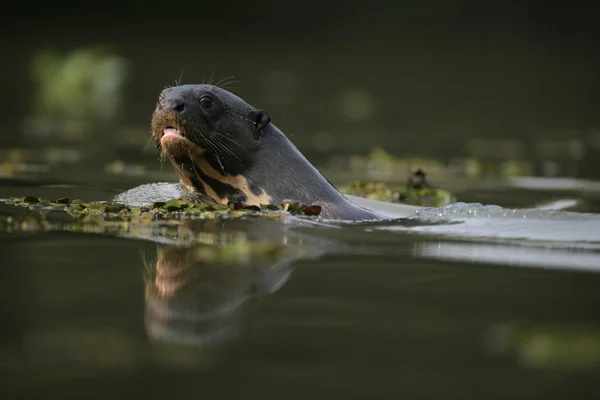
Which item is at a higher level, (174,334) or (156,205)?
(156,205)

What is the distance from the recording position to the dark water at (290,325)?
122 inches

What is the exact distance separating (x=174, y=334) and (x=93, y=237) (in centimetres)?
252

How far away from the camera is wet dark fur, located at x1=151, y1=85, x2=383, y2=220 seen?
23.6ft

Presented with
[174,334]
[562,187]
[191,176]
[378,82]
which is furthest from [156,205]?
[378,82]

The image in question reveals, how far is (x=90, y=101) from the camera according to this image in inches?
931

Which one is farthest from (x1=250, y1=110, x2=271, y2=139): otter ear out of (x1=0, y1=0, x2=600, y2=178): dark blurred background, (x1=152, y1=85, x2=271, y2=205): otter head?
(x1=0, y1=0, x2=600, y2=178): dark blurred background

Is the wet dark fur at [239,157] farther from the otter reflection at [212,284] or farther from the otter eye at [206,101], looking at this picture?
the otter reflection at [212,284]

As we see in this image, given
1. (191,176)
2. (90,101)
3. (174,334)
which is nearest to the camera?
(174,334)

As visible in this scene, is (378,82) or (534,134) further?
(378,82)

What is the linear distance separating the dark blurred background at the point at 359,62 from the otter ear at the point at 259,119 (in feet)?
35.0

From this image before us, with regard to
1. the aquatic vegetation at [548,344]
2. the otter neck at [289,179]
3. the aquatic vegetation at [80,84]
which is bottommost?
the aquatic vegetation at [548,344]

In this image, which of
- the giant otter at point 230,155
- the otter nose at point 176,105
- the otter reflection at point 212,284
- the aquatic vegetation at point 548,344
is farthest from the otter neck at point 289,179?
the aquatic vegetation at point 548,344

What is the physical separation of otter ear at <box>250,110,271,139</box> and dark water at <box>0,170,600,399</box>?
202cm

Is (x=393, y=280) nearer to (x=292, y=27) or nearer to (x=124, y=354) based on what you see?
(x=124, y=354)
